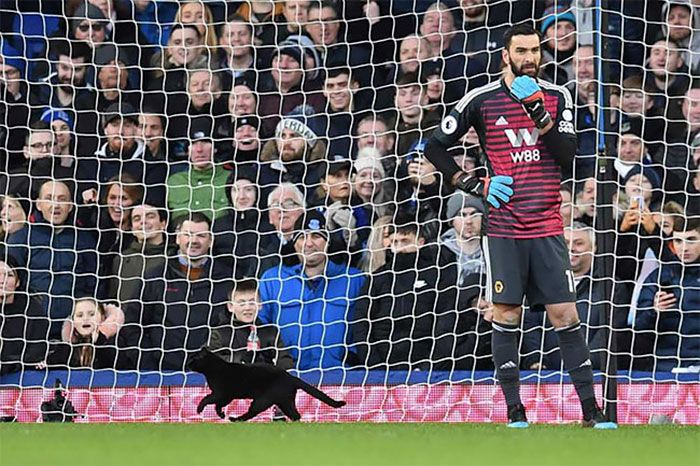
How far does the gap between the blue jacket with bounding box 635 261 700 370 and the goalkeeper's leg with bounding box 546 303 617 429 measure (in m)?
2.14

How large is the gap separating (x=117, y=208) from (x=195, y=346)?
3.54ft

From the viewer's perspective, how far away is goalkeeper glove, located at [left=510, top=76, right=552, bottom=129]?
5.77 metres

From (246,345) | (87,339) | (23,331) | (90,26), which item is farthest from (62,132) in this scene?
(246,345)

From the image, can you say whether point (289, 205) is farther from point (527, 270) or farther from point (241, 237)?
point (527, 270)

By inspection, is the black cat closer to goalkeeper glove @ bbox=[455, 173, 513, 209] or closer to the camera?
the camera

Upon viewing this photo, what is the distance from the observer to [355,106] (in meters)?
9.10

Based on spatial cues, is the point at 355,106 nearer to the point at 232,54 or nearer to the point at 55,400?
the point at 232,54

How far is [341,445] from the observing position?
509cm

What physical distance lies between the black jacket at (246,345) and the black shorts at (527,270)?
247 cm

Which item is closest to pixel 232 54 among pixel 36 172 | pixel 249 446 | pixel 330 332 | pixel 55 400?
pixel 36 172

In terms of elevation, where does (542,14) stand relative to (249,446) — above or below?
above

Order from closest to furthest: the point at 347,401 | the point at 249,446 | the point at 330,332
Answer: the point at 249,446
the point at 347,401
the point at 330,332

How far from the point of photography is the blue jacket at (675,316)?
8125 mm

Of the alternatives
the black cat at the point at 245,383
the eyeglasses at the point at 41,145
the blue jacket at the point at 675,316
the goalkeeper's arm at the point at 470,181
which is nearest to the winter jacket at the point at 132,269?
the eyeglasses at the point at 41,145
